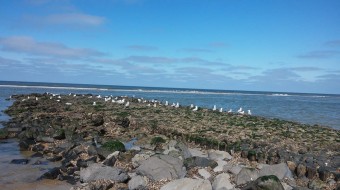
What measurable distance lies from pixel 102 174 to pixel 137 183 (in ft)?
3.83

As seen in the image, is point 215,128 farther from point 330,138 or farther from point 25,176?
point 25,176

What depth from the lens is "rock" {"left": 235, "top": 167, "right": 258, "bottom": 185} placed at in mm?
9836

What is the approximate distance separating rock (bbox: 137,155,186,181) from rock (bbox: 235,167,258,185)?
1634 millimetres

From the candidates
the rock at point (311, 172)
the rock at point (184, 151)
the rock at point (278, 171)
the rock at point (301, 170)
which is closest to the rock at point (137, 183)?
the rock at point (184, 151)

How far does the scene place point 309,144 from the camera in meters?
17.1

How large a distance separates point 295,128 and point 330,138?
338 cm

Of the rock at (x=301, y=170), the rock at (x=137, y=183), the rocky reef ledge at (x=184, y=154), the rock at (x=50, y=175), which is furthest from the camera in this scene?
the rock at (x=301, y=170)

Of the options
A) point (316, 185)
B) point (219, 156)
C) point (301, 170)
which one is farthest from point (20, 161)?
point (316, 185)

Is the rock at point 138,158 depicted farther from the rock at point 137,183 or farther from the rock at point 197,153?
the rock at point 197,153

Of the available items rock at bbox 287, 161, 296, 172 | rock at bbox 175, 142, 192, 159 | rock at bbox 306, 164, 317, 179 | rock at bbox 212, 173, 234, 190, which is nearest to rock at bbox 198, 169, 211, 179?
rock at bbox 212, 173, 234, 190

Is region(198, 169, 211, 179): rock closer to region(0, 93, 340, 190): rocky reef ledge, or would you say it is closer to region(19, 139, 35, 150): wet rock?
region(0, 93, 340, 190): rocky reef ledge

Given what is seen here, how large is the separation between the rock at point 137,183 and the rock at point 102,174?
1.35 ft

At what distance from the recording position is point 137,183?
9711 mm

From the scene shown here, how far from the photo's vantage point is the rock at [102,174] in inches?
398
